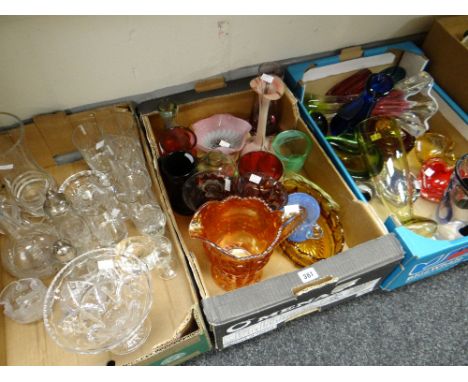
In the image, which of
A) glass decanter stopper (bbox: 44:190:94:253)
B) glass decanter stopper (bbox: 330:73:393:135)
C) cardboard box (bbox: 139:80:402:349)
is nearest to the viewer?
cardboard box (bbox: 139:80:402:349)

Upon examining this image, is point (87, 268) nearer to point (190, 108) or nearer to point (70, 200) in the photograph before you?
point (70, 200)

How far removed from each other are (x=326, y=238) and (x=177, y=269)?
1.10ft

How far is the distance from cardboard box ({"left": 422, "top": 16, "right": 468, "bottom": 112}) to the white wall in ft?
0.19

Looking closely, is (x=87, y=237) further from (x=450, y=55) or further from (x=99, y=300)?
(x=450, y=55)

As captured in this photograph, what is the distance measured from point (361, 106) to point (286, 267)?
1.44 ft

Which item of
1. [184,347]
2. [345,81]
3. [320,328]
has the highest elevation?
[345,81]

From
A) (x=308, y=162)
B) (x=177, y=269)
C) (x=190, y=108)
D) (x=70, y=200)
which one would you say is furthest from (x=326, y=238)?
(x=70, y=200)

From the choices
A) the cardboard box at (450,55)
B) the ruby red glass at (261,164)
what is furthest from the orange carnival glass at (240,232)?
the cardboard box at (450,55)

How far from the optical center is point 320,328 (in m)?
0.80

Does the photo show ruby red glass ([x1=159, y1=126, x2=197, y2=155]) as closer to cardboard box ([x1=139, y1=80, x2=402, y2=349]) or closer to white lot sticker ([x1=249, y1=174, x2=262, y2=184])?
cardboard box ([x1=139, y1=80, x2=402, y2=349])

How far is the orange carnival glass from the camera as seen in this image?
23.6 inches

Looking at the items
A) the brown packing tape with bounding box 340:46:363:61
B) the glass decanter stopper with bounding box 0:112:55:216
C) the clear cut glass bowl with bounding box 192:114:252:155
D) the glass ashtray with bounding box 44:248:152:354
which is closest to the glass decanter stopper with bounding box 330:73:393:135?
the brown packing tape with bounding box 340:46:363:61

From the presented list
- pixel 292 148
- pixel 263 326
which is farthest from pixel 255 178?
pixel 263 326

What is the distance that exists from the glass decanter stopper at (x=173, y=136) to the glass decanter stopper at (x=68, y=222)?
9.0 inches
